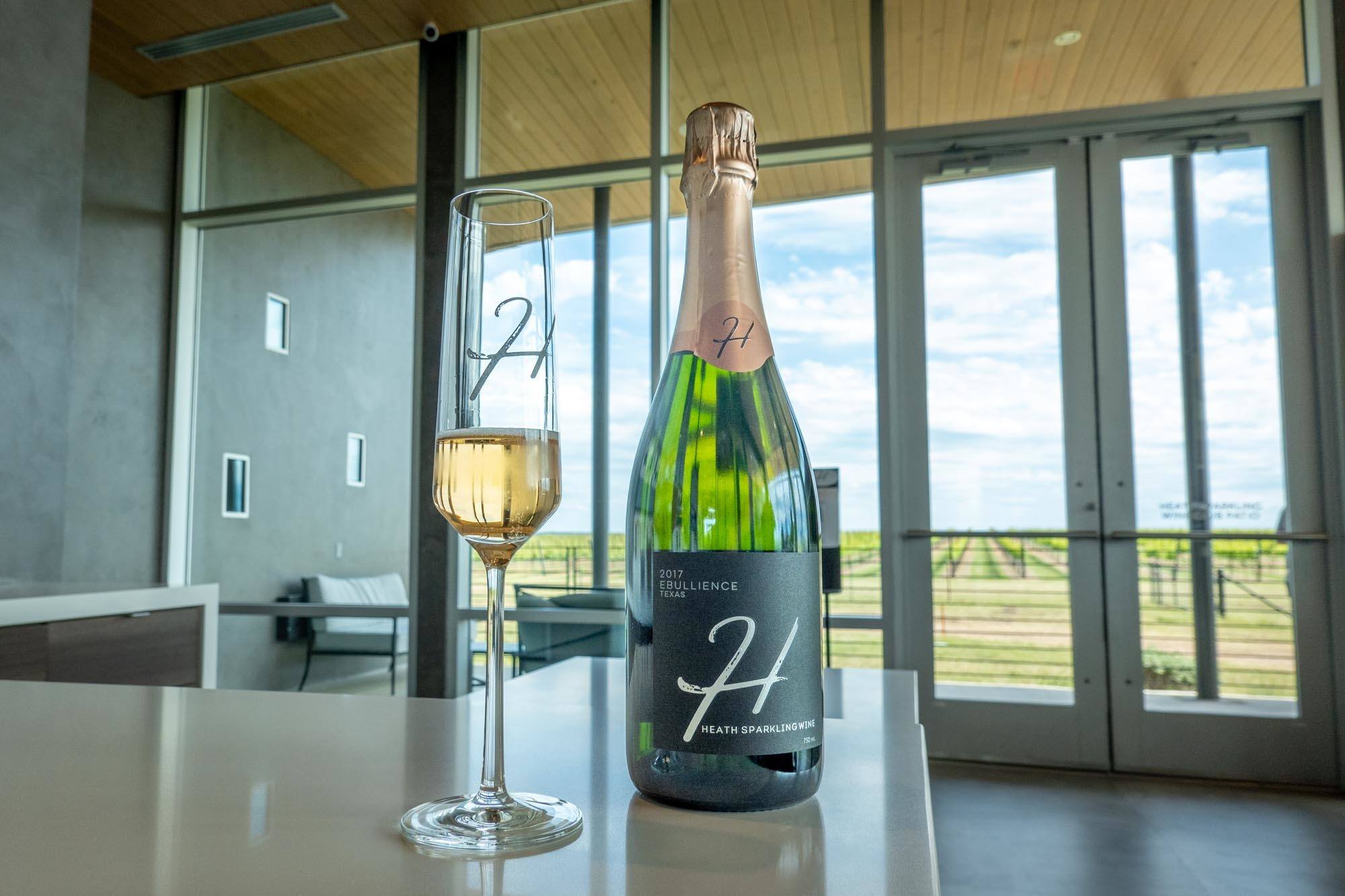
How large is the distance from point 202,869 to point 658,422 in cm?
30

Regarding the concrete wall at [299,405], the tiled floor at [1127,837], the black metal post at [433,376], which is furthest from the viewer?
the concrete wall at [299,405]

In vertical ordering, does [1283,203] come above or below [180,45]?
below

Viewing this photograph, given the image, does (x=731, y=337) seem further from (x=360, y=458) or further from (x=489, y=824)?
(x=360, y=458)

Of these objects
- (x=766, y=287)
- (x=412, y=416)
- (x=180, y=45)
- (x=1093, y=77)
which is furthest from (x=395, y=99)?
(x=1093, y=77)

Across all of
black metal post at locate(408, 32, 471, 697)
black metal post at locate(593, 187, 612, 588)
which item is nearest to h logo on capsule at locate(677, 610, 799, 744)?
black metal post at locate(593, 187, 612, 588)

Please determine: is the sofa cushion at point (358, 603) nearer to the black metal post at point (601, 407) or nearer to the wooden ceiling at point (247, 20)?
the black metal post at point (601, 407)

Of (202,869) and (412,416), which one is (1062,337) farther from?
(202,869)

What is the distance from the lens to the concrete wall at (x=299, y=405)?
4.52m

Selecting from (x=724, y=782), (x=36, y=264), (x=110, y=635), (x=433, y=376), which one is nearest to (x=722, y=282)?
(x=724, y=782)

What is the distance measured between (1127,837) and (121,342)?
474 centimetres

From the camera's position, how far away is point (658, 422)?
512 mm

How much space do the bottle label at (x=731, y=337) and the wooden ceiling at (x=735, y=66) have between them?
3.25 metres

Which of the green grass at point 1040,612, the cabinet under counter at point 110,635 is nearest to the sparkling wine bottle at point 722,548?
the cabinet under counter at point 110,635

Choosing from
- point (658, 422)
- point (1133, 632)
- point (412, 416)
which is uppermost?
point (412, 416)
